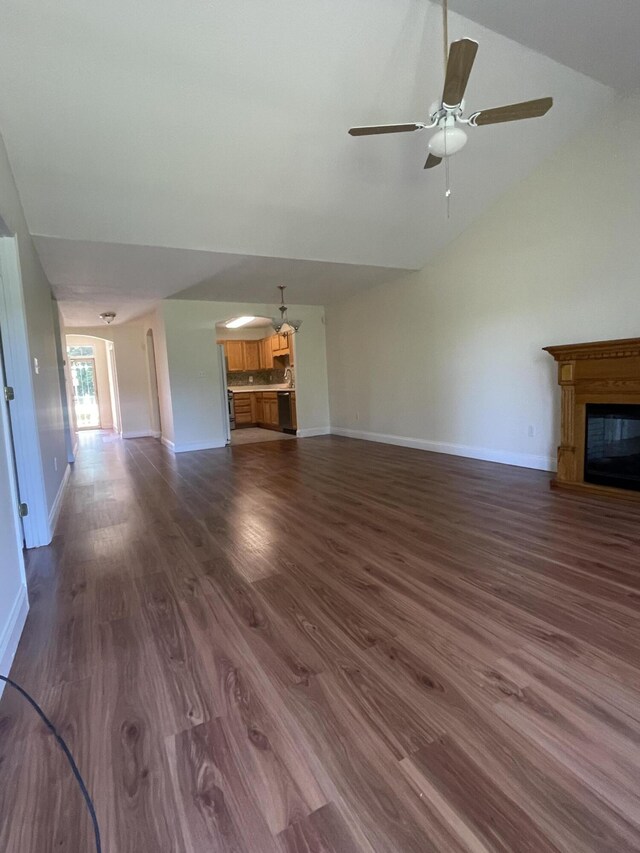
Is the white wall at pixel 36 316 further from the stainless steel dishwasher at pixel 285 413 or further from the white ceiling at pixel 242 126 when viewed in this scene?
the stainless steel dishwasher at pixel 285 413

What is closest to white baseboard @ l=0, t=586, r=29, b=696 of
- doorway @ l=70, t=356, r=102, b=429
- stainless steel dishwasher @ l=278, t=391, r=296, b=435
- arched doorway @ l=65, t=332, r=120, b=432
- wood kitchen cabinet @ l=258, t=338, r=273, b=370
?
stainless steel dishwasher @ l=278, t=391, r=296, b=435

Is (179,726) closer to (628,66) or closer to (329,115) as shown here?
(329,115)

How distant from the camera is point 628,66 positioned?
312cm

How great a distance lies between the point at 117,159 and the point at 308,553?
10.3ft

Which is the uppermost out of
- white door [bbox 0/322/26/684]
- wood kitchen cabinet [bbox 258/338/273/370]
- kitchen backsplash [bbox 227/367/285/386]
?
wood kitchen cabinet [bbox 258/338/273/370]

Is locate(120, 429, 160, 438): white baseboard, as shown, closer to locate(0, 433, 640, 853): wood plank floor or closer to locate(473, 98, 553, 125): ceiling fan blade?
locate(0, 433, 640, 853): wood plank floor

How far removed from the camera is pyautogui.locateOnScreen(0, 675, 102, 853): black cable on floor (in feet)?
3.41

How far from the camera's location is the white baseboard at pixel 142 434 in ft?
29.4

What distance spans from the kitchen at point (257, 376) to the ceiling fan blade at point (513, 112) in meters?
6.35

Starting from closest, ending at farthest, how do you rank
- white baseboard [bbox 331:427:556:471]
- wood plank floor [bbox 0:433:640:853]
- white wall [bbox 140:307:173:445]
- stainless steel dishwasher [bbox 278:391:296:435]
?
wood plank floor [bbox 0:433:640:853] < white baseboard [bbox 331:427:556:471] < white wall [bbox 140:307:173:445] < stainless steel dishwasher [bbox 278:391:296:435]

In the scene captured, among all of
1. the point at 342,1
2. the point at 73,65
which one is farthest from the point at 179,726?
the point at 342,1

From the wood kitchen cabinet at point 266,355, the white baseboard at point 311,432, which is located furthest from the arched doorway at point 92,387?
the white baseboard at point 311,432

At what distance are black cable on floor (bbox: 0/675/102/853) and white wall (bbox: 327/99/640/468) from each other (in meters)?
4.47

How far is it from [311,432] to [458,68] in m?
6.36
